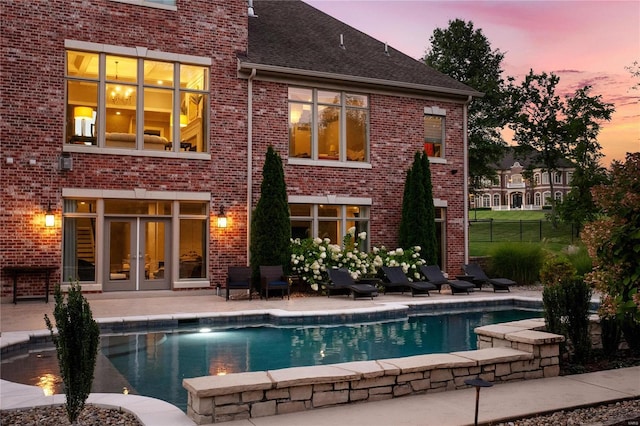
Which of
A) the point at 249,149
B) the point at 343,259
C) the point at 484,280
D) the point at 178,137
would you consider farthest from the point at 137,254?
the point at 484,280

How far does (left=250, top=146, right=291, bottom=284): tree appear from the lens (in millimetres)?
14891

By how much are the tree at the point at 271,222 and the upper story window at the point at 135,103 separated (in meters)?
1.97

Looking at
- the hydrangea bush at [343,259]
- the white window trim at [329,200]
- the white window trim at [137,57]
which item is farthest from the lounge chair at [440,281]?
the white window trim at [137,57]

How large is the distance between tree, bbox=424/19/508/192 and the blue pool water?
24.7 metres

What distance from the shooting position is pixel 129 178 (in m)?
14.5

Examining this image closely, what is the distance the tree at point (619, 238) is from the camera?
4.88 meters

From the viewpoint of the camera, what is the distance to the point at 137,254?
14805mm

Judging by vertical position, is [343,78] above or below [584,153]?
above

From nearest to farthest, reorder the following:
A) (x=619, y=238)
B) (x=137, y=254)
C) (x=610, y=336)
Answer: (x=619, y=238) < (x=610, y=336) < (x=137, y=254)

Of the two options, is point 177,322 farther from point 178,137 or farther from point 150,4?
point 150,4

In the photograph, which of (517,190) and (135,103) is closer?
(135,103)

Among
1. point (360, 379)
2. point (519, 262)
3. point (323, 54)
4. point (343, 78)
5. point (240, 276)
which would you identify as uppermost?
point (323, 54)

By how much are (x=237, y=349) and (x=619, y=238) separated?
226 inches

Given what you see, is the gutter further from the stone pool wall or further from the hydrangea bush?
the stone pool wall
